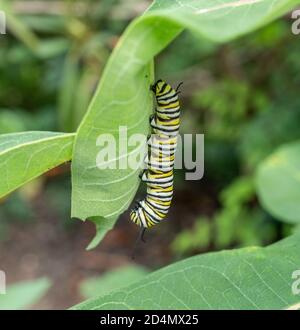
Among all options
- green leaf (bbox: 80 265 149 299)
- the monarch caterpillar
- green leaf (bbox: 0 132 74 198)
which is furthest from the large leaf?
green leaf (bbox: 80 265 149 299)

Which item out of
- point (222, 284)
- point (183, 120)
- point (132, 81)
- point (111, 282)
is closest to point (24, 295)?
point (111, 282)

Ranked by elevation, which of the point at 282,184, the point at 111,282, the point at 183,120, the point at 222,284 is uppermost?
the point at 183,120

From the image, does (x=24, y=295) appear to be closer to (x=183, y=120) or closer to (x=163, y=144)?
(x=163, y=144)

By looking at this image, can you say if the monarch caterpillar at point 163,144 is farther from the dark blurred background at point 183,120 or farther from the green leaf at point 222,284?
the dark blurred background at point 183,120

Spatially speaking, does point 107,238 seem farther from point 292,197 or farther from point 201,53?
point 292,197

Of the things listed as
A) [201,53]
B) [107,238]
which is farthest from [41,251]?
[201,53]

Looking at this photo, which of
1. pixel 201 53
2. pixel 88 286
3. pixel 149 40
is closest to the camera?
pixel 149 40
